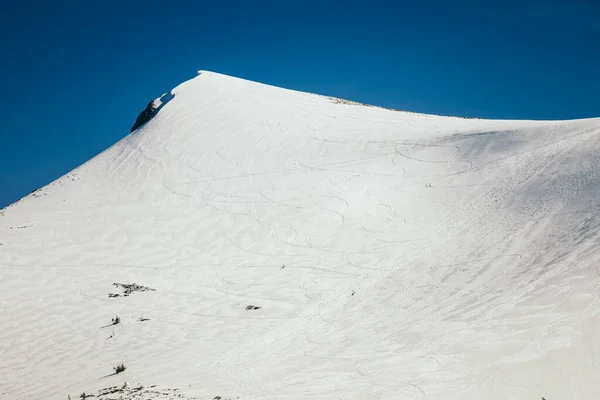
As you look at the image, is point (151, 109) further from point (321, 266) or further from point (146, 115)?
point (321, 266)

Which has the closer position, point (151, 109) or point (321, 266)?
point (321, 266)

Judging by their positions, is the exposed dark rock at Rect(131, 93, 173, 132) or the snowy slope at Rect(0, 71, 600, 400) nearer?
the snowy slope at Rect(0, 71, 600, 400)

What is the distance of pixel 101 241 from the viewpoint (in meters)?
21.7

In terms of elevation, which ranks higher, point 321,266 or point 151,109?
point 151,109

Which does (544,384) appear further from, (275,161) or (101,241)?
(275,161)

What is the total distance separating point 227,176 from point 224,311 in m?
12.2

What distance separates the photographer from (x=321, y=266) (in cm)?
1706

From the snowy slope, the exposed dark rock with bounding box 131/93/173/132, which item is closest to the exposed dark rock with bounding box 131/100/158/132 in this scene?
the exposed dark rock with bounding box 131/93/173/132

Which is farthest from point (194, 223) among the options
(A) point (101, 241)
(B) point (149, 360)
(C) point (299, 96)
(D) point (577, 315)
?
(C) point (299, 96)

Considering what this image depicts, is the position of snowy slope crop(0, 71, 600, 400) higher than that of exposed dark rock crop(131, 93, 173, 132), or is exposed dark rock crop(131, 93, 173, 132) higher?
exposed dark rock crop(131, 93, 173, 132)

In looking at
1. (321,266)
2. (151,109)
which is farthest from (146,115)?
(321,266)

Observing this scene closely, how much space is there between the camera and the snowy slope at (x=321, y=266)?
32.1ft

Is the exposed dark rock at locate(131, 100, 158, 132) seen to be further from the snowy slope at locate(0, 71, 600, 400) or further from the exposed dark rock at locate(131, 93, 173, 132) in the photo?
the snowy slope at locate(0, 71, 600, 400)

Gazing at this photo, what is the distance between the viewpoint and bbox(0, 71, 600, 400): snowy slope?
9.79 meters
